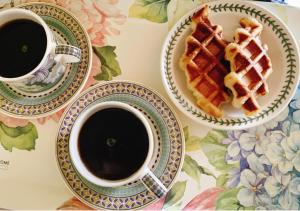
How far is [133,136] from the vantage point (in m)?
0.83

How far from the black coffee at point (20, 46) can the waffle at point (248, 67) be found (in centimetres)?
41

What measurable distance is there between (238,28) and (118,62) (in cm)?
29

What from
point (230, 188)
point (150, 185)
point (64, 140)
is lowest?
point (230, 188)

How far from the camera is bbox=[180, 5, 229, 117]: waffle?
2.86 ft

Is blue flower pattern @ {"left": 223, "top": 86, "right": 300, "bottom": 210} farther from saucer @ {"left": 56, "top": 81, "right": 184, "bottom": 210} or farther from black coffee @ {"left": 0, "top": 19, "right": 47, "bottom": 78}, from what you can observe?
black coffee @ {"left": 0, "top": 19, "right": 47, "bottom": 78}

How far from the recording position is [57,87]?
902 millimetres

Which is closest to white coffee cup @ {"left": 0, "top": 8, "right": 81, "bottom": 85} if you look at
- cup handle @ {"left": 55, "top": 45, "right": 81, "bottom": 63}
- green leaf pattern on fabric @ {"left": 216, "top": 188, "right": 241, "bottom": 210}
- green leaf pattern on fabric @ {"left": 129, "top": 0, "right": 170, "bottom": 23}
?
cup handle @ {"left": 55, "top": 45, "right": 81, "bottom": 63}

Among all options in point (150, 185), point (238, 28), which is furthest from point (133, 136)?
point (238, 28)

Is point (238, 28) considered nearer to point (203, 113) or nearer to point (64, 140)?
point (203, 113)

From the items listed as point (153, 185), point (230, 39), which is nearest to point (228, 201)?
point (153, 185)

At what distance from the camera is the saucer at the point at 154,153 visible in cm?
83

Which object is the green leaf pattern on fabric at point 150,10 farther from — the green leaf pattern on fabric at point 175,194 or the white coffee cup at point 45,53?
the green leaf pattern on fabric at point 175,194

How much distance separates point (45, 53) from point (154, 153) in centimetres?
31

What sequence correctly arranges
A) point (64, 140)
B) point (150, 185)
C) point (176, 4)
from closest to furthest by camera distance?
point (150, 185), point (64, 140), point (176, 4)
